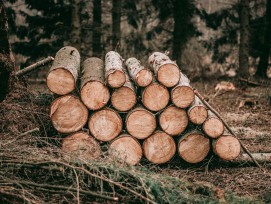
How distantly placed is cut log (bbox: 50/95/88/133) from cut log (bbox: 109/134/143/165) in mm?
567

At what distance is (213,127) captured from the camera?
233 inches

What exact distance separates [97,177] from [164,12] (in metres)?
13.6

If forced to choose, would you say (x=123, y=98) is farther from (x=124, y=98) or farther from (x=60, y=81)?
(x=60, y=81)

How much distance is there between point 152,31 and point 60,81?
41.1 feet

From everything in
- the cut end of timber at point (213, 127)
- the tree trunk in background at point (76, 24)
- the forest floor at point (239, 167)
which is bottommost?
the forest floor at point (239, 167)

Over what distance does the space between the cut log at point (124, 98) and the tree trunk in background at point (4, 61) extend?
192 cm

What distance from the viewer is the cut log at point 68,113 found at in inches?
230

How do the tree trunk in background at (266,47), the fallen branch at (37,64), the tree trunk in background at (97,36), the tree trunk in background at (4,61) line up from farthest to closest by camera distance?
1. the tree trunk in background at (266,47)
2. the tree trunk in background at (97,36)
3. the fallen branch at (37,64)
4. the tree trunk in background at (4,61)

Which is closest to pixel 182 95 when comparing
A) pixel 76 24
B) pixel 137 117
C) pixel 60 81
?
pixel 137 117

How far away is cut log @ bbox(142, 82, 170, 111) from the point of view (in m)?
5.96

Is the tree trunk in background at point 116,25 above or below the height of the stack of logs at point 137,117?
above

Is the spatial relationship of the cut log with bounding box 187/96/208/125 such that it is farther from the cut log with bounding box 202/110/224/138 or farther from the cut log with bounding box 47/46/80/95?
the cut log with bounding box 47/46/80/95

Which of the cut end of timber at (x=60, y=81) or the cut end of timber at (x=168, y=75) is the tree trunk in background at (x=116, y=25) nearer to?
the cut end of timber at (x=168, y=75)

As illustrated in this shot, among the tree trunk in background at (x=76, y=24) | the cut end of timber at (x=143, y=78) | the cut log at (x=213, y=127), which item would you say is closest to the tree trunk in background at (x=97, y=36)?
the tree trunk in background at (x=76, y=24)
